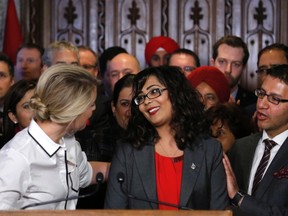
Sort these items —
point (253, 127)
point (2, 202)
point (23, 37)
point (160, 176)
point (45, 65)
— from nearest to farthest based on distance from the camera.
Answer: point (2, 202), point (160, 176), point (253, 127), point (45, 65), point (23, 37)

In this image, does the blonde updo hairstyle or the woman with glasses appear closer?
the blonde updo hairstyle

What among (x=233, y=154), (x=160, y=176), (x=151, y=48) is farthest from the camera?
(x=151, y=48)

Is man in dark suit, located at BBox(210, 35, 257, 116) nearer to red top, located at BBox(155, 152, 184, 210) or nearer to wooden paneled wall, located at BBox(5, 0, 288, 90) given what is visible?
wooden paneled wall, located at BBox(5, 0, 288, 90)

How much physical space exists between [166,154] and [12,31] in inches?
122

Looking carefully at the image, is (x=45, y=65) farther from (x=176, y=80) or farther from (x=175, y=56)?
(x=176, y=80)

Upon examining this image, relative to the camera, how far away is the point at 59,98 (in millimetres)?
2918

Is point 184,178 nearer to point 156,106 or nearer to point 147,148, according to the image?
point 147,148

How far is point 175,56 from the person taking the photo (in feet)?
17.3

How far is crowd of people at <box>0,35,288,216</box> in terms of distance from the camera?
2.93 metres

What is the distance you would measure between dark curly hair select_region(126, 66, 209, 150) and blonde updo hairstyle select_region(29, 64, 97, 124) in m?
0.40

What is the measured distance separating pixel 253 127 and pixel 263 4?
2.36m

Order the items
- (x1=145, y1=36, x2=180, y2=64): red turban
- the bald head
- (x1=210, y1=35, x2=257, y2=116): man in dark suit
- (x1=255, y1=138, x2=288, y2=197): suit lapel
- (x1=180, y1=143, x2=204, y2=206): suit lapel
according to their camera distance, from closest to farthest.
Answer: (x1=180, y1=143, x2=204, y2=206): suit lapel, (x1=255, y1=138, x2=288, y2=197): suit lapel, (x1=210, y1=35, x2=257, y2=116): man in dark suit, the bald head, (x1=145, y1=36, x2=180, y2=64): red turban

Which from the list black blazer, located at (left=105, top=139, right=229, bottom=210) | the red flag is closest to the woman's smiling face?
black blazer, located at (left=105, top=139, right=229, bottom=210)

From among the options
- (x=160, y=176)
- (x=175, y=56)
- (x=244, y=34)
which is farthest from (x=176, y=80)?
(x=244, y=34)
